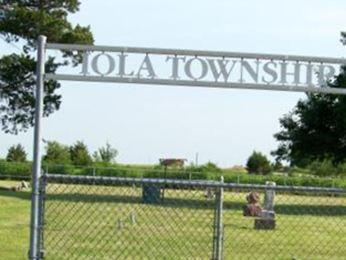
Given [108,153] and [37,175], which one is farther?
[108,153]

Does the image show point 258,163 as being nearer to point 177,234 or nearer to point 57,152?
point 57,152

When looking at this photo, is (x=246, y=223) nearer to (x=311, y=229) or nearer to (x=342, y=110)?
(x=311, y=229)

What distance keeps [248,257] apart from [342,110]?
23.8 m

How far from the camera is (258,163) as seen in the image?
85.3 meters

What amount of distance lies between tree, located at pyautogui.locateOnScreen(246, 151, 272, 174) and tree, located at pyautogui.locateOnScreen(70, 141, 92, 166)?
19.7 meters

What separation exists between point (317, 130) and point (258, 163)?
4437cm

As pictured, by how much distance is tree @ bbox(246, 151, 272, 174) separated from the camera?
276 ft

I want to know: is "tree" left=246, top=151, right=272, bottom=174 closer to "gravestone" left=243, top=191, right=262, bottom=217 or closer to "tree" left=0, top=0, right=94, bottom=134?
"tree" left=0, top=0, right=94, bottom=134

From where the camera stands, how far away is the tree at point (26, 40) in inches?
1547

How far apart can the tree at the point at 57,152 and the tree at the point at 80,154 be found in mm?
449

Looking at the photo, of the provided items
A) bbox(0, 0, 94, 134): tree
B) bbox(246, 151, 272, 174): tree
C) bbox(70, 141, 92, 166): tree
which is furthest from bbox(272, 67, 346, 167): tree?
bbox(246, 151, 272, 174): tree

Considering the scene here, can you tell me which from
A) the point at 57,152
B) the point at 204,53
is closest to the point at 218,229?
the point at 204,53

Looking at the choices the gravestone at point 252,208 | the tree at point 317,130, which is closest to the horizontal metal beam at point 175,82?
the gravestone at point 252,208

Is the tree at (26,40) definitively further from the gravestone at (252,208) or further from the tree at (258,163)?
the tree at (258,163)
